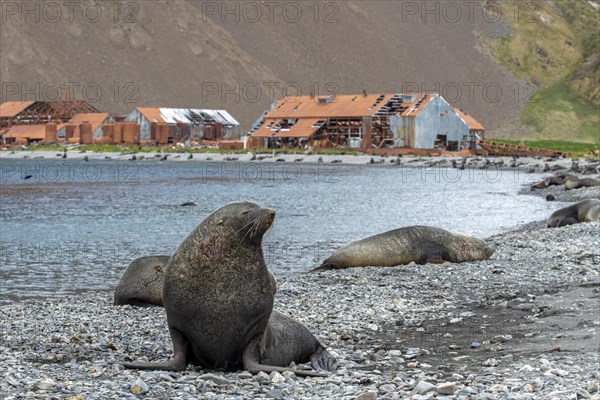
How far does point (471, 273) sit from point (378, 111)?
298 feet

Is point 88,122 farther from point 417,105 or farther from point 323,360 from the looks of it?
point 323,360

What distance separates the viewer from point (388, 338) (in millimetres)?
12406

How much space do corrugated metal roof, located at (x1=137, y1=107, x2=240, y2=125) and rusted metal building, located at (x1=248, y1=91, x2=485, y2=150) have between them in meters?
15.2

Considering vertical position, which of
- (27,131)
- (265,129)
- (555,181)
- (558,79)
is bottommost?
(555,181)

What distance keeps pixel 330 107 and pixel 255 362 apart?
105491 millimetres

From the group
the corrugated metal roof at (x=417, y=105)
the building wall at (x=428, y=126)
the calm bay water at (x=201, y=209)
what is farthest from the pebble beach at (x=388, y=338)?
the corrugated metal roof at (x=417, y=105)

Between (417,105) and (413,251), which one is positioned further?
(417,105)

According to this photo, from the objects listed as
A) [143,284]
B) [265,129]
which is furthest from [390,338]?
[265,129]

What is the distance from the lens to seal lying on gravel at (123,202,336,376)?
32.2 feet

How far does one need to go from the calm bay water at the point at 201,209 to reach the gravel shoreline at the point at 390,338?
5229mm

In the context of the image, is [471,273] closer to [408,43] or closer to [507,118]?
[507,118]

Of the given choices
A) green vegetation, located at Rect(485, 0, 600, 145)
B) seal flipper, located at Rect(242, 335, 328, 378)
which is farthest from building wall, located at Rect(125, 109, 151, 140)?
seal flipper, located at Rect(242, 335, 328, 378)

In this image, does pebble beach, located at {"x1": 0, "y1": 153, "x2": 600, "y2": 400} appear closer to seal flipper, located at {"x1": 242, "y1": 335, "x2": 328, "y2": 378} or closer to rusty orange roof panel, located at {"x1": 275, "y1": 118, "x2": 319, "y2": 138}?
seal flipper, located at {"x1": 242, "y1": 335, "x2": 328, "y2": 378}

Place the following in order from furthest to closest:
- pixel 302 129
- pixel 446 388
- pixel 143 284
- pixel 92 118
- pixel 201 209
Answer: pixel 92 118, pixel 302 129, pixel 201 209, pixel 143 284, pixel 446 388
